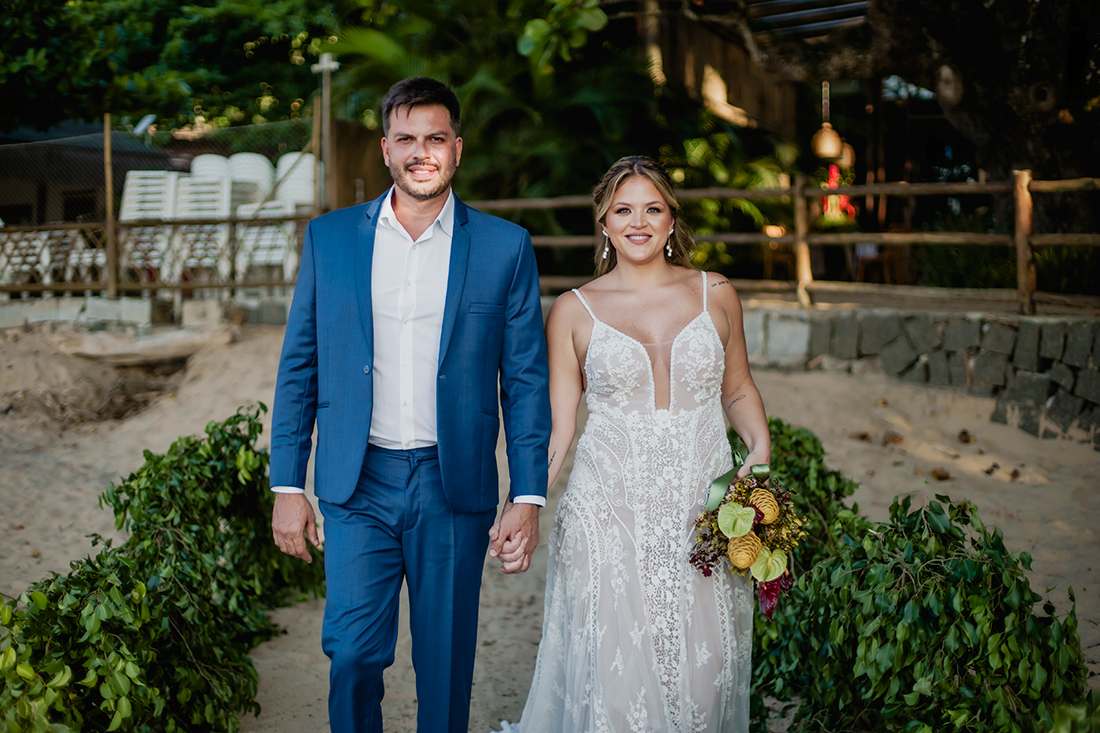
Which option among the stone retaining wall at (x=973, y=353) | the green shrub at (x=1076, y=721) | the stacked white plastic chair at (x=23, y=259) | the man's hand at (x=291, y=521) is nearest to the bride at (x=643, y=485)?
the man's hand at (x=291, y=521)

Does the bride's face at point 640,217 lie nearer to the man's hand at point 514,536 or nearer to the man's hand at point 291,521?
the man's hand at point 514,536

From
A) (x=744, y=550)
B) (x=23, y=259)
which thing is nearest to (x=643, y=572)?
(x=744, y=550)

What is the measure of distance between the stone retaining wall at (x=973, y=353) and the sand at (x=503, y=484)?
14cm

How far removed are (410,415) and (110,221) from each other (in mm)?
7831

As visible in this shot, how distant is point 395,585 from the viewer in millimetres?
2633

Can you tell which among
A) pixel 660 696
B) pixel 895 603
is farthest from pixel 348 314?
pixel 895 603

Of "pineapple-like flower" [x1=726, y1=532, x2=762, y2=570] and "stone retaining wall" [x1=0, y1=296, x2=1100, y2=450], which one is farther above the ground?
"stone retaining wall" [x1=0, y1=296, x2=1100, y2=450]

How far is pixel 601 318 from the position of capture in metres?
3.01

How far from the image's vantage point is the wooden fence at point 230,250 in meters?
8.09

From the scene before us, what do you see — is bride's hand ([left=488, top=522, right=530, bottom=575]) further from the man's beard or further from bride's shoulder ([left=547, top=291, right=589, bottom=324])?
the man's beard

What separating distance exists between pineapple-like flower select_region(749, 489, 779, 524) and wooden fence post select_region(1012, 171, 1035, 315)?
5.62 meters

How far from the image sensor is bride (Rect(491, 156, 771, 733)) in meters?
2.79

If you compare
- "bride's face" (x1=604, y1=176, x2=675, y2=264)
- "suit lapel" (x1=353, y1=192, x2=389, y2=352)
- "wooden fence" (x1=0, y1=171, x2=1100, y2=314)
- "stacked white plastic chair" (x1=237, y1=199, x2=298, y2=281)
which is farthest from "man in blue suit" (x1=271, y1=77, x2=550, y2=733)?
"stacked white plastic chair" (x1=237, y1=199, x2=298, y2=281)

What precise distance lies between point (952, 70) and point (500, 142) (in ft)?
15.3
